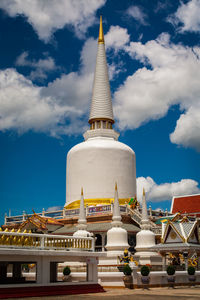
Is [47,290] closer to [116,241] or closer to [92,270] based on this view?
[92,270]

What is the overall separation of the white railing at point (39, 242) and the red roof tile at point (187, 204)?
103 ft

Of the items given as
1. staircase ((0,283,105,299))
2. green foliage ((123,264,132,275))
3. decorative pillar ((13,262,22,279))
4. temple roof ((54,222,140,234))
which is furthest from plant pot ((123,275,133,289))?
temple roof ((54,222,140,234))

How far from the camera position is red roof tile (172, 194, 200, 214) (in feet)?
168

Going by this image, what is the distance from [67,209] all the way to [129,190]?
7.59m

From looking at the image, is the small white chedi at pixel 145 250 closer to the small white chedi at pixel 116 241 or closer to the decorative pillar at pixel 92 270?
the small white chedi at pixel 116 241

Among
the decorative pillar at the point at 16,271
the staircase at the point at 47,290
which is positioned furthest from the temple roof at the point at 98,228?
the staircase at the point at 47,290

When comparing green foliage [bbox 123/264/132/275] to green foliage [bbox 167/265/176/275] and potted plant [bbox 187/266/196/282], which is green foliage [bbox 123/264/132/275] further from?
potted plant [bbox 187/266/196/282]

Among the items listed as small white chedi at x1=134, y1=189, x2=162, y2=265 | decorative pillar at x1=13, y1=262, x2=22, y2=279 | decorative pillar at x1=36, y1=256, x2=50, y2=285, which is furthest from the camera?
small white chedi at x1=134, y1=189, x2=162, y2=265

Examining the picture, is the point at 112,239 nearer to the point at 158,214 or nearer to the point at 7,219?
the point at 158,214

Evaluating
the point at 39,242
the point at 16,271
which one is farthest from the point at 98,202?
the point at 39,242

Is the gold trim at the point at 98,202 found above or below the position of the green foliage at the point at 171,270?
above

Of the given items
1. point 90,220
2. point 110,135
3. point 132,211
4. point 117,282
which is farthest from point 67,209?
point 117,282

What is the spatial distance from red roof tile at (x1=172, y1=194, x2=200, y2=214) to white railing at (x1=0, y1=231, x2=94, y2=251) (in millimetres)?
31486

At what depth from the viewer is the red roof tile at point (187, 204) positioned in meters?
51.3
